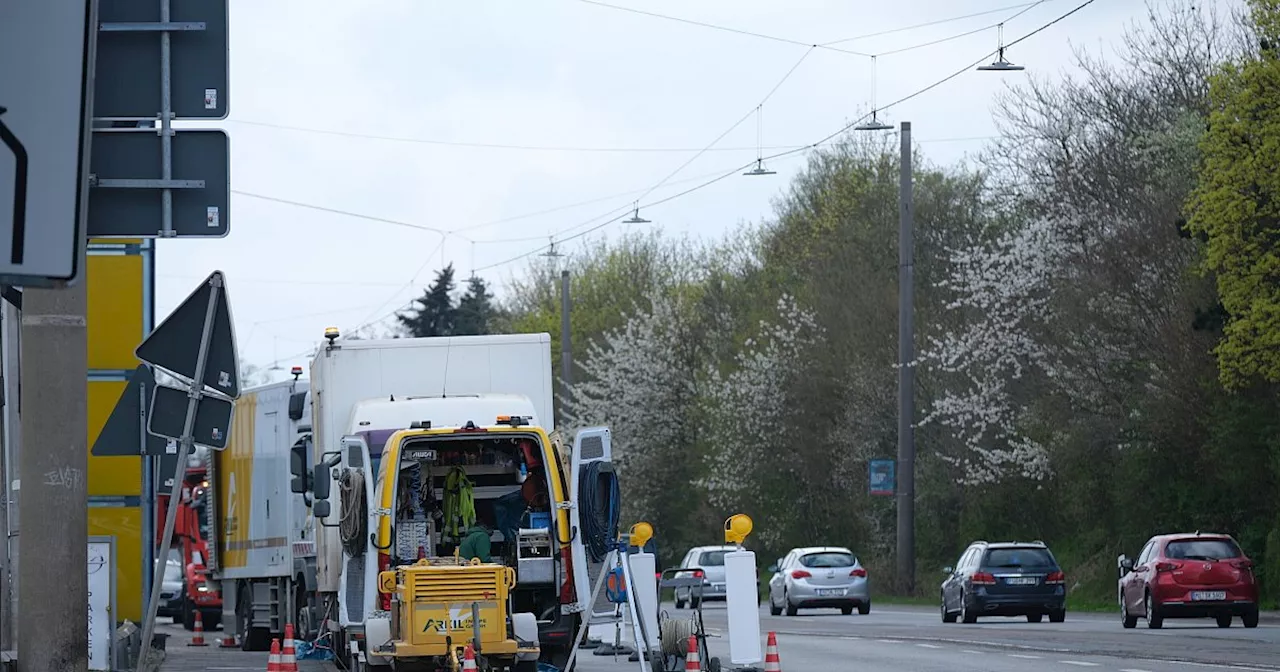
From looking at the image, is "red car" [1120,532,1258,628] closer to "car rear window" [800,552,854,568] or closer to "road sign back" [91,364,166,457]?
"car rear window" [800,552,854,568]

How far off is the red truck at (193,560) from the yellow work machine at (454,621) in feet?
61.3

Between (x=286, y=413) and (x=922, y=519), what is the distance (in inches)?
1272

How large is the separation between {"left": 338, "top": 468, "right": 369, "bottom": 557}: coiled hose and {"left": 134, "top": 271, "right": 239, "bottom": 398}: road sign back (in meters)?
3.56

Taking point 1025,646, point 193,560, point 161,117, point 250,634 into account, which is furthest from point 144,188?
point 193,560

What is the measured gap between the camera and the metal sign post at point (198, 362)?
13.4 metres

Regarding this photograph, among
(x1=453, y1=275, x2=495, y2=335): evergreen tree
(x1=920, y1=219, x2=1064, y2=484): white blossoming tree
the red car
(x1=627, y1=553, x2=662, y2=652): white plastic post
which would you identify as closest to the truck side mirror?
(x1=627, y1=553, x2=662, y2=652): white plastic post

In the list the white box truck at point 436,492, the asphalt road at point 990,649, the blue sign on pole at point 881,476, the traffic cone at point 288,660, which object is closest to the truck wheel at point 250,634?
the asphalt road at point 990,649

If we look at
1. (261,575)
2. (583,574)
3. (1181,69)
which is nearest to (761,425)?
(1181,69)

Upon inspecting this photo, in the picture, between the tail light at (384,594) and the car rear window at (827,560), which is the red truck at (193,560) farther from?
the tail light at (384,594)

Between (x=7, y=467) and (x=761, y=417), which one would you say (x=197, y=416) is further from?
(x=761, y=417)

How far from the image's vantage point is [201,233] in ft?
35.4

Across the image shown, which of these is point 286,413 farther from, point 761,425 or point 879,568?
point 761,425

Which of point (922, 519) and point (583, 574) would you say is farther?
point (922, 519)

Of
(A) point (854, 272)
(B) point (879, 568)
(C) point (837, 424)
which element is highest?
(A) point (854, 272)
